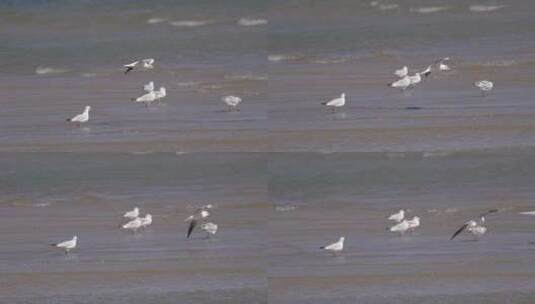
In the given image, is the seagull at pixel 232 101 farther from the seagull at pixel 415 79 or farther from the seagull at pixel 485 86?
the seagull at pixel 485 86

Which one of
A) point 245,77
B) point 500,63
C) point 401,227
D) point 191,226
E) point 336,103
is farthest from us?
point 500,63

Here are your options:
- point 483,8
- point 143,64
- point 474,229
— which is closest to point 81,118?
point 143,64

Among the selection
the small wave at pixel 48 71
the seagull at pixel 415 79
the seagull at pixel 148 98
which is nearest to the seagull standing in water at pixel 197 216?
the seagull at pixel 148 98

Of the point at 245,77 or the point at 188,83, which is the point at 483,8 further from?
the point at 188,83

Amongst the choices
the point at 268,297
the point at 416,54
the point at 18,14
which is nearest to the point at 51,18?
the point at 18,14

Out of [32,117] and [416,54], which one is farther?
[416,54]

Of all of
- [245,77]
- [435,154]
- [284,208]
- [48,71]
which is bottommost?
[284,208]

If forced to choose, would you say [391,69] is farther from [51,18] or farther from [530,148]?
[51,18]

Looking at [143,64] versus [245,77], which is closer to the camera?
[245,77]
